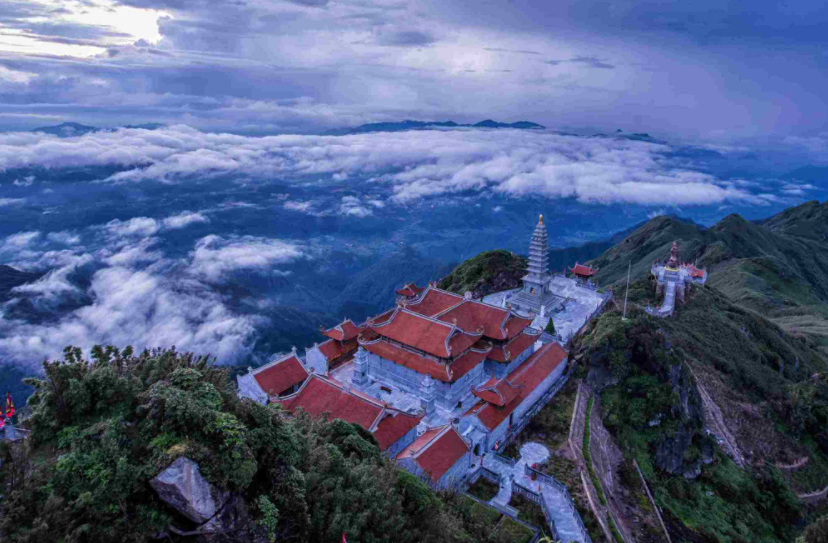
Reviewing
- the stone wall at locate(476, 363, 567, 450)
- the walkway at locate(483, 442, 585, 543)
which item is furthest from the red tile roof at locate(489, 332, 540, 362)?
the walkway at locate(483, 442, 585, 543)

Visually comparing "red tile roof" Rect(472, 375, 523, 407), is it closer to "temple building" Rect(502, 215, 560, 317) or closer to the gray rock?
"temple building" Rect(502, 215, 560, 317)

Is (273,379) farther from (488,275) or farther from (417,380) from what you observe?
(488,275)

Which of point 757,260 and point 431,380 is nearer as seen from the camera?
point 431,380

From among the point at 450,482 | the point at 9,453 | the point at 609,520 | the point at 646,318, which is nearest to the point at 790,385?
the point at 646,318

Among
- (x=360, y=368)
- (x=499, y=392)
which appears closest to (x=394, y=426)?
(x=499, y=392)

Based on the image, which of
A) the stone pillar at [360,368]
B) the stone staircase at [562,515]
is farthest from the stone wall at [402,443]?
the stone staircase at [562,515]
